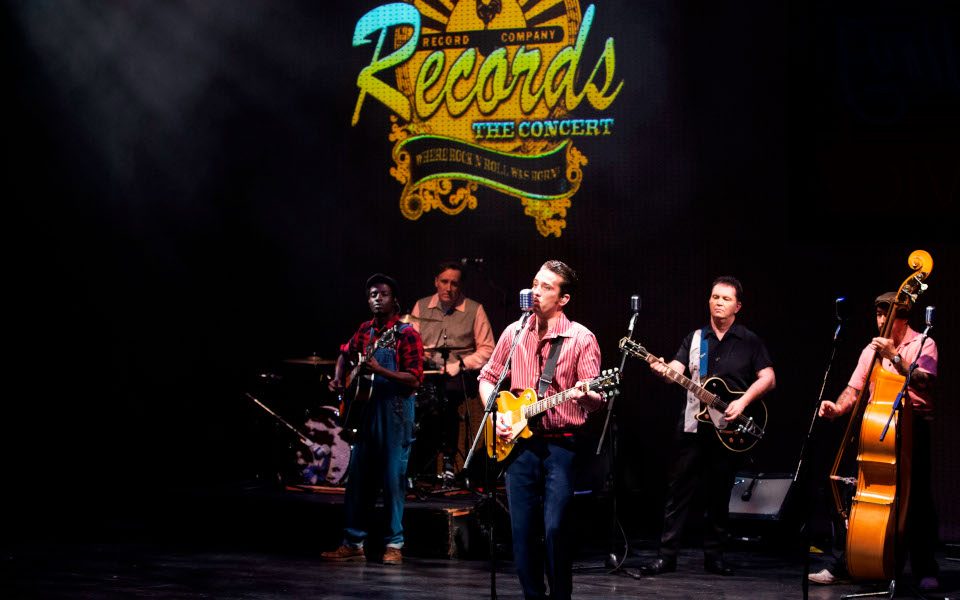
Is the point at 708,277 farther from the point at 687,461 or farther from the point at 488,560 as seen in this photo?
the point at 488,560

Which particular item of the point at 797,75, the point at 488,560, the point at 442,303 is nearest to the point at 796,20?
the point at 797,75

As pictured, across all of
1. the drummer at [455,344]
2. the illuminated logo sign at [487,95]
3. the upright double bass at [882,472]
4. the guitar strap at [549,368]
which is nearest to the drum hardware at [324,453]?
the drummer at [455,344]

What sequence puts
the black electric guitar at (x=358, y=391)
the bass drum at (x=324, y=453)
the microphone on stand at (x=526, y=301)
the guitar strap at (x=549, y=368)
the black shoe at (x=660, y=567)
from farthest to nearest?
1. the bass drum at (x=324, y=453)
2. the black electric guitar at (x=358, y=391)
3. the black shoe at (x=660, y=567)
4. the guitar strap at (x=549, y=368)
5. the microphone on stand at (x=526, y=301)

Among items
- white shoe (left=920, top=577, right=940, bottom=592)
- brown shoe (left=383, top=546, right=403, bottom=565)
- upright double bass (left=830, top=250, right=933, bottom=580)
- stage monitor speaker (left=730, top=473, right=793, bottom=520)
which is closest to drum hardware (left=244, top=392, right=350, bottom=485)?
brown shoe (left=383, top=546, right=403, bottom=565)

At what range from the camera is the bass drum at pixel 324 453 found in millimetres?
9531

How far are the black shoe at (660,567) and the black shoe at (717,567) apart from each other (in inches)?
9.2

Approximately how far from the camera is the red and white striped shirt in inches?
223

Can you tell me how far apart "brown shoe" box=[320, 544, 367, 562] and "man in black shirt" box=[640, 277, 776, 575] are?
2019mm

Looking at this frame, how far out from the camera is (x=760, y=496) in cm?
870

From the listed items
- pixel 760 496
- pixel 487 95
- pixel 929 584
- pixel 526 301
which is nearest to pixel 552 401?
pixel 526 301

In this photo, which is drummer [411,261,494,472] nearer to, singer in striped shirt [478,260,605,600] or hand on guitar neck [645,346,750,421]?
A: hand on guitar neck [645,346,750,421]

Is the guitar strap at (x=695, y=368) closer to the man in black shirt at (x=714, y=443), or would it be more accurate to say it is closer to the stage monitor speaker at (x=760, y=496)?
the man in black shirt at (x=714, y=443)

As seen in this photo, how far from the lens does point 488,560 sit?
8375 mm

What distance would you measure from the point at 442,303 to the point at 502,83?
207 centimetres
